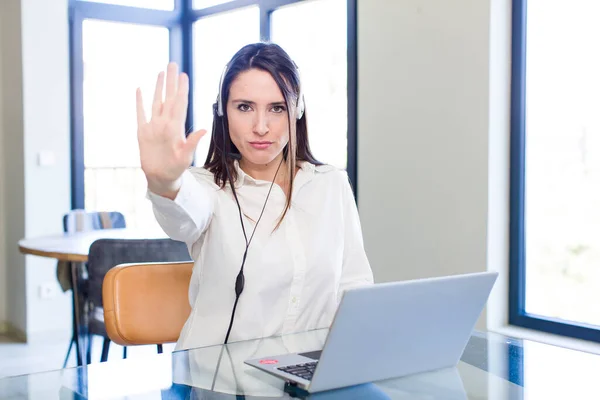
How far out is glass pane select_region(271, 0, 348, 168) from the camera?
13.8 feet

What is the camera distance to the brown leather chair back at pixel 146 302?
1.59m

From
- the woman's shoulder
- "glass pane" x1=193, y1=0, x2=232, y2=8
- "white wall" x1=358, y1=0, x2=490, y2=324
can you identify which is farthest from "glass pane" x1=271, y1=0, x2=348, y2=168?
the woman's shoulder

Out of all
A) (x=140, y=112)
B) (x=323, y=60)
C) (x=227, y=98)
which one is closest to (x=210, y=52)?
(x=323, y=60)

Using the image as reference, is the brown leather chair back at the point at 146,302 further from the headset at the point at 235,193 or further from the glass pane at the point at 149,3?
the glass pane at the point at 149,3

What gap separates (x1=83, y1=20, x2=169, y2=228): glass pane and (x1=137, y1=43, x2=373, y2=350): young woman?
362 centimetres

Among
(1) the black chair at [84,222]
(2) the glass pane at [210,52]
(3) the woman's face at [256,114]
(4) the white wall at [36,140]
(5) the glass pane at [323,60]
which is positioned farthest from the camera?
(2) the glass pane at [210,52]

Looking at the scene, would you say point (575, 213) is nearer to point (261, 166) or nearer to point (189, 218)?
point (261, 166)

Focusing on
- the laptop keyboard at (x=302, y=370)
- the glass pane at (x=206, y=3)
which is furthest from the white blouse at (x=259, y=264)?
the glass pane at (x=206, y=3)

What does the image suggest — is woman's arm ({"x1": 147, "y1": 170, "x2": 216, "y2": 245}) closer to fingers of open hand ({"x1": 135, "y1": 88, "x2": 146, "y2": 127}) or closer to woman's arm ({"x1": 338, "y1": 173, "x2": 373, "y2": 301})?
fingers of open hand ({"x1": 135, "y1": 88, "x2": 146, "y2": 127})

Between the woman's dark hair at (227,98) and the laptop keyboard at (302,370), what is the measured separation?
1.61ft

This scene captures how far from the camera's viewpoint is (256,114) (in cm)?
155

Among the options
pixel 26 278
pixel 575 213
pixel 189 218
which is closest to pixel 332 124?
pixel 575 213

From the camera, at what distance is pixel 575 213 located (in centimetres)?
296

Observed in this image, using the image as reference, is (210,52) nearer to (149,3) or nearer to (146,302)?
(149,3)
